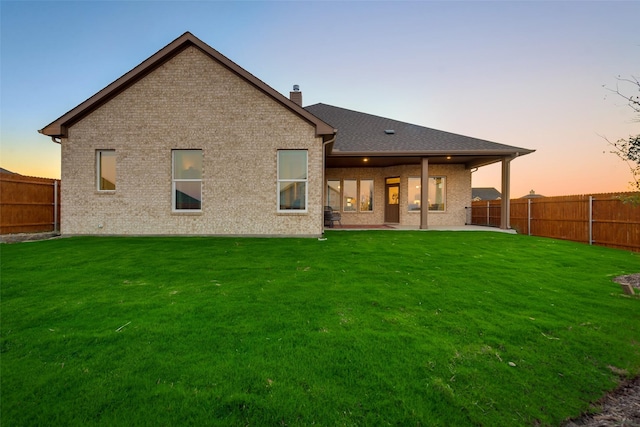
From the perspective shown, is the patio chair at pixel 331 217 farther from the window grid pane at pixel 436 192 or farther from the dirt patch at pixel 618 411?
the dirt patch at pixel 618 411

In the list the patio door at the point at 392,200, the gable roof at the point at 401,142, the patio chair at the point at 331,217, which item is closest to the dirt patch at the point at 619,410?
the gable roof at the point at 401,142

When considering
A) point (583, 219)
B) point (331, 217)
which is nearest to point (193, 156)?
point (331, 217)

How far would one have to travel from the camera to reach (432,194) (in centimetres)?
1634

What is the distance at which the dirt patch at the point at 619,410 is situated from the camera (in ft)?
7.20

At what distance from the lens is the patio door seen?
16.5 m

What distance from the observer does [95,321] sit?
11.1ft

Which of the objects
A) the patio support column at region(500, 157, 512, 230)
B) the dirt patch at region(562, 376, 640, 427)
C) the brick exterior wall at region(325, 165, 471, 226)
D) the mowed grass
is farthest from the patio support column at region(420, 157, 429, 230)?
the dirt patch at region(562, 376, 640, 427)

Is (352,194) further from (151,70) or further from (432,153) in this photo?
(151,70)

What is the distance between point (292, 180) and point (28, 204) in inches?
439

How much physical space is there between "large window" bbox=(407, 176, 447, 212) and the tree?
29.9 feet

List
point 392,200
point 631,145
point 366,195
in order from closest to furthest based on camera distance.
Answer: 1. point 631,145
2. point 392,200
3. point 366,195

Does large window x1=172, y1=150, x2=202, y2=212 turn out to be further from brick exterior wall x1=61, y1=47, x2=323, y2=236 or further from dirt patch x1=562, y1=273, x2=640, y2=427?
dirt patch x1=562, y1=273, x2=640, y2=427

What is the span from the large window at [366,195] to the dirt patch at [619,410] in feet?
46.5

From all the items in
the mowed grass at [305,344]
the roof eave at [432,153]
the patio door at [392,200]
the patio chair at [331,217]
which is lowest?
the mowed grass at [305,344]
